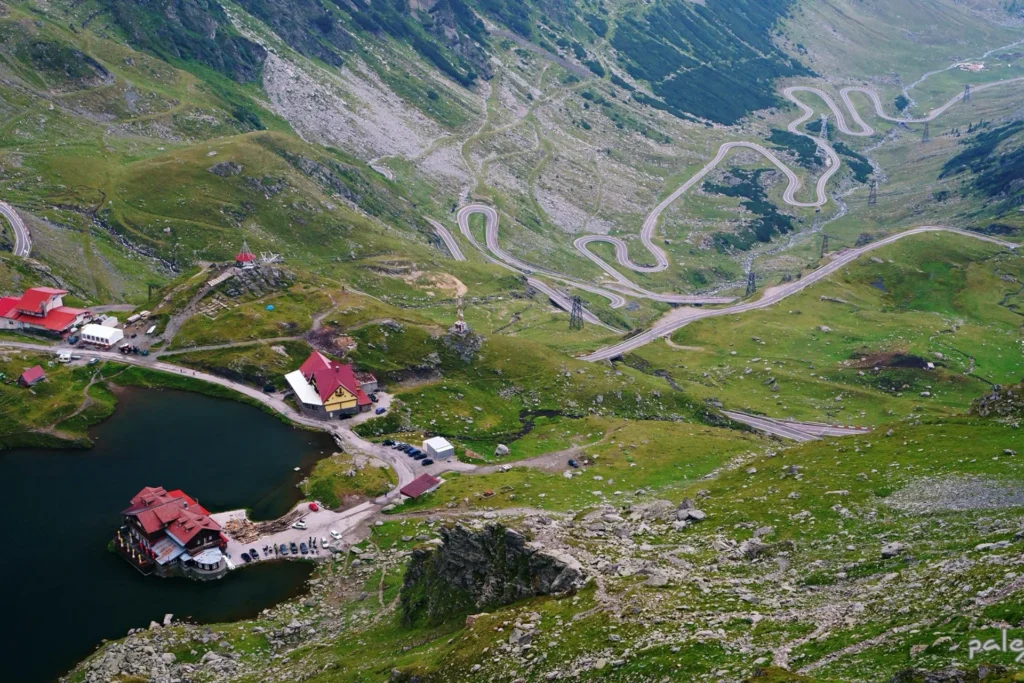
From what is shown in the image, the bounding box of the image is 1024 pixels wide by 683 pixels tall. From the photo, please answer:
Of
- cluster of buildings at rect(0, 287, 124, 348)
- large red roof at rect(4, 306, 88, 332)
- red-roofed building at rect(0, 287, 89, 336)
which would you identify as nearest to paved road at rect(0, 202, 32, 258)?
red-roofed building at rect(0, 287, 89, 336)

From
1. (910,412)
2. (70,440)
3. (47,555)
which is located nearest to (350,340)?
(70,440)

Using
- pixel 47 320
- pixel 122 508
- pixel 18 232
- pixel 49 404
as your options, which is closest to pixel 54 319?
pixel 47 320

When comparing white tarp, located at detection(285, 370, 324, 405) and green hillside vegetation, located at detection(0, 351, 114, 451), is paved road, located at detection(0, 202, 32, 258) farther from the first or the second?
white tarp, located at detection(285, 370, 324, 405)

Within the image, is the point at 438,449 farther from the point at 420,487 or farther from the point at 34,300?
the point at 34,300

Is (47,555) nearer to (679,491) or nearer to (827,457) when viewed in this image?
(679,491)

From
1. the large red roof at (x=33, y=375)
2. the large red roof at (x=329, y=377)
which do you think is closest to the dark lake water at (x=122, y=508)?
the large red roof at (x=329, y=377)

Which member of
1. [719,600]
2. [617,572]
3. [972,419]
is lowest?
[617,572]
